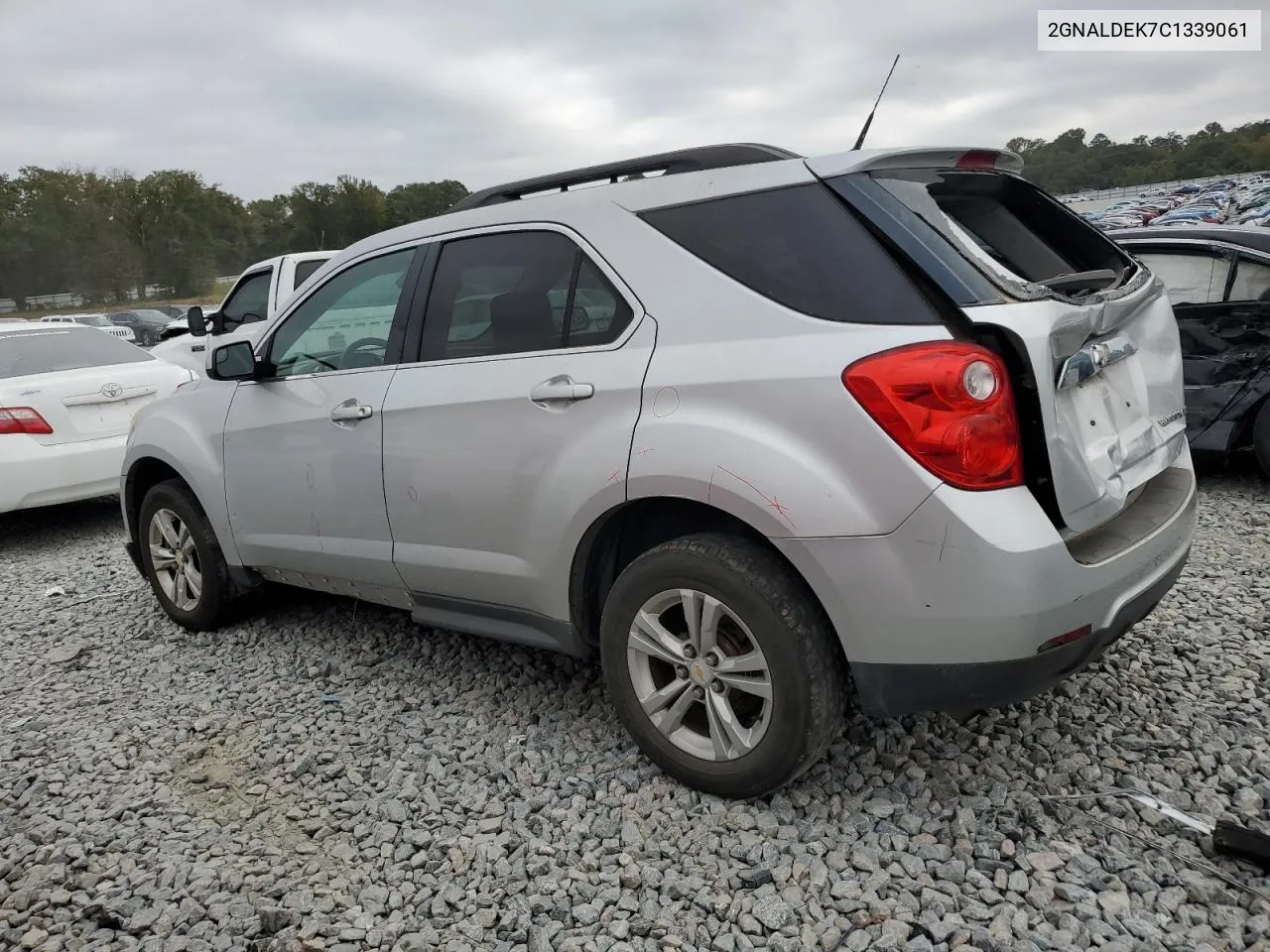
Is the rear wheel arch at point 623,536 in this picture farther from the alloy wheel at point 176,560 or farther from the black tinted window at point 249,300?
the black tinted window at point 249,300

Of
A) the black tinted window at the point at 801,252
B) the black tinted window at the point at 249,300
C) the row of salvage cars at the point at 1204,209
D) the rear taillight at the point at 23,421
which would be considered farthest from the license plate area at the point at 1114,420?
the row of salvage cars at the point at 1204,209

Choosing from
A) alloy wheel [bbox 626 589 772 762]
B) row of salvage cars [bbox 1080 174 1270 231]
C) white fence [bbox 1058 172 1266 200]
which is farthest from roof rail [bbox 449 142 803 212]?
white fence [bbox 1058 172 1266 200]

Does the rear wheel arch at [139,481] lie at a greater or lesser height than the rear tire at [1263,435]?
greater

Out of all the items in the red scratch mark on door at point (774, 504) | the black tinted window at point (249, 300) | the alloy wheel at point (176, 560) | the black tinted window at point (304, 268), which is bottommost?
the alloy wheel at point (176, 560)

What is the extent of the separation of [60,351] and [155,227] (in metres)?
77.0

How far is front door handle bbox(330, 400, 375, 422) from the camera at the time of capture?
3.34m

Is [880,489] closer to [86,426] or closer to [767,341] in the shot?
[767,341]

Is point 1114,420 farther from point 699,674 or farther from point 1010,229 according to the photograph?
point 699,674

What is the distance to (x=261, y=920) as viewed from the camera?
2.34m

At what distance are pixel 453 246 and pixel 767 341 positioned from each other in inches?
56.7

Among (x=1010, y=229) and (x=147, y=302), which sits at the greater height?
(x=1010, y=229)

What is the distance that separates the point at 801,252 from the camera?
2.43 metres

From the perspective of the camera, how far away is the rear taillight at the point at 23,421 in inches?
240

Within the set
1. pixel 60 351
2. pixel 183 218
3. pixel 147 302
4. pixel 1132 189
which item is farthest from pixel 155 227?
pixel 60 351
